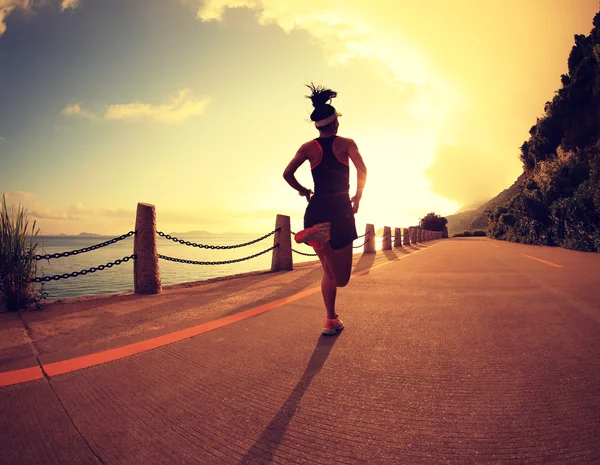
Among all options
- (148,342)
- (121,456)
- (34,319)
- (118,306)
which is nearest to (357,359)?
(121,456)

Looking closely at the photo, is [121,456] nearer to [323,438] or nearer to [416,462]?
[323,438]

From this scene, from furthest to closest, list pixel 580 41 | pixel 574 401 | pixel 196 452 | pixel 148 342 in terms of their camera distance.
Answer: pixel 580 41, pixel 148 342, pixel 574 401, pixel 196 452

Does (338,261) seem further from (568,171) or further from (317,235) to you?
(568,171)

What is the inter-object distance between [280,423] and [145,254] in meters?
4.65

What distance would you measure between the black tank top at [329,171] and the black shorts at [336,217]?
79mm

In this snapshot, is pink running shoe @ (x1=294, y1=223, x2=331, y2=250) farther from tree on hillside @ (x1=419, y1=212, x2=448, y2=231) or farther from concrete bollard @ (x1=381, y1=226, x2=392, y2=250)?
tree on hillside @ (x1=419, y1=212, x2=448, y2=231)

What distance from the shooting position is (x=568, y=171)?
66.7 feet

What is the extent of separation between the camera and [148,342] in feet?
9.96

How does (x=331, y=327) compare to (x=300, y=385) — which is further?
(x=331, y=327)

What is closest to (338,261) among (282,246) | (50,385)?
(50,385)

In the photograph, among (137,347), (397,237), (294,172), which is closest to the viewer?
(137,347)

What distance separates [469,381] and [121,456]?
2.01 m

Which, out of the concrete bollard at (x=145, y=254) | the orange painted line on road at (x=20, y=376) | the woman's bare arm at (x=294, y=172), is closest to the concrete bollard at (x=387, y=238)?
the concrete bollard at (x=145, y=254)

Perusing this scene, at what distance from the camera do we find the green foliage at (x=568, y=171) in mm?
15172
